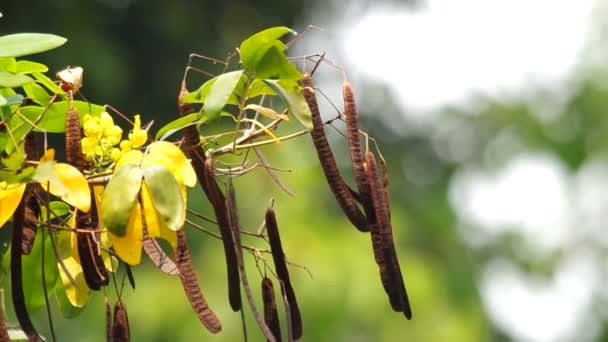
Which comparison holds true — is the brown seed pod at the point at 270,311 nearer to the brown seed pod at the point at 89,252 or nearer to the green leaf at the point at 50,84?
the brown seed pod at the point at 89,252

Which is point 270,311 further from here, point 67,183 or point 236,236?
point 67,183

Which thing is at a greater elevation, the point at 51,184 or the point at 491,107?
the point at 51,184

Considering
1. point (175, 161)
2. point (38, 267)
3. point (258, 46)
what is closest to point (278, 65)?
point (258, 46)

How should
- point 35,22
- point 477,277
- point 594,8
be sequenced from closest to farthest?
point 35,22
point 477,277
point 594,8

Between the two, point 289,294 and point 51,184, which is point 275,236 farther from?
point 51,184

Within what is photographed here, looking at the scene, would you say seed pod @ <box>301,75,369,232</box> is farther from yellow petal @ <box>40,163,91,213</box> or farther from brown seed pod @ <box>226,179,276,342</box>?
yellow petal @ <box>40,163,91,213</box>

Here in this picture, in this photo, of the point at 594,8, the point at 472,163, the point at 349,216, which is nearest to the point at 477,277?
the point at 472,163

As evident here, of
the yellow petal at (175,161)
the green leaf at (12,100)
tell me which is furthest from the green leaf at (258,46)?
the green leaf at (12,100)
